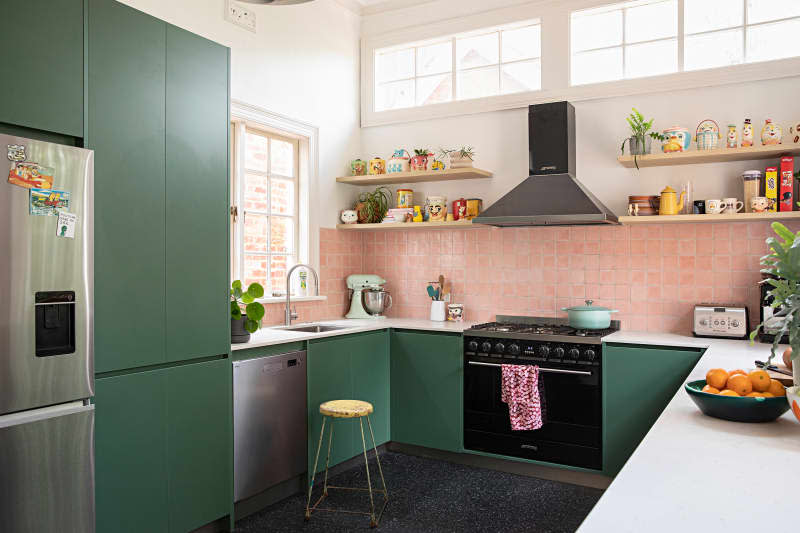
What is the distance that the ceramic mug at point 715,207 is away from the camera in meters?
3.61

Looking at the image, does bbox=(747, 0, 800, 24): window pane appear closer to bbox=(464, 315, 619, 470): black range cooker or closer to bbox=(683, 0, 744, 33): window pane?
bbox=(683, 0, 744, 33): window pane

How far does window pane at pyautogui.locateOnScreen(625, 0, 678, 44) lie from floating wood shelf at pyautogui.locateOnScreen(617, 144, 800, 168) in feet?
2.83

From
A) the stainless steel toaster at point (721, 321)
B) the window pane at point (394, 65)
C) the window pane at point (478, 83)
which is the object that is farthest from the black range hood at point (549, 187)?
the window pane at point (394, 65)

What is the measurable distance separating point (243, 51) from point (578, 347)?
2.70 meters

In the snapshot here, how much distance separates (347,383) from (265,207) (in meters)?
1.31

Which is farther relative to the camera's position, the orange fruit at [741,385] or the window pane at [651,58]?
the window pane at [651,58]

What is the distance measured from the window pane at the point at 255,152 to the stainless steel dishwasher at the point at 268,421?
1.38 metres

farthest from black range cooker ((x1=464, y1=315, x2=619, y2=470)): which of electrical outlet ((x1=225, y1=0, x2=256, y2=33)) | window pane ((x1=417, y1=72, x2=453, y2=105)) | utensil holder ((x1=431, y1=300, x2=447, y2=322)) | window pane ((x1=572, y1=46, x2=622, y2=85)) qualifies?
electrical outlet ((x1=225, y1=0, x2=256, y2=33))

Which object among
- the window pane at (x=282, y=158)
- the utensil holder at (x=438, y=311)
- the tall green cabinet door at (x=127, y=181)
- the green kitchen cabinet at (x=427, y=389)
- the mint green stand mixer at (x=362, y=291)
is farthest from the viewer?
the mint green stand mixer at (x=362, y=291)

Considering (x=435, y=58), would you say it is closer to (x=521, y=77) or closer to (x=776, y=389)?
(x=521, y=77)

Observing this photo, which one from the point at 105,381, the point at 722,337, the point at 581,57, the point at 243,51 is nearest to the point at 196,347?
the point at 105,381

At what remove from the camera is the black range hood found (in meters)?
3.72

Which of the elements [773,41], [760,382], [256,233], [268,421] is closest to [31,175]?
[268,421]

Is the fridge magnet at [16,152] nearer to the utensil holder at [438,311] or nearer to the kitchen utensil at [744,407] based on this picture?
the kitchen utensil at [744,407]
